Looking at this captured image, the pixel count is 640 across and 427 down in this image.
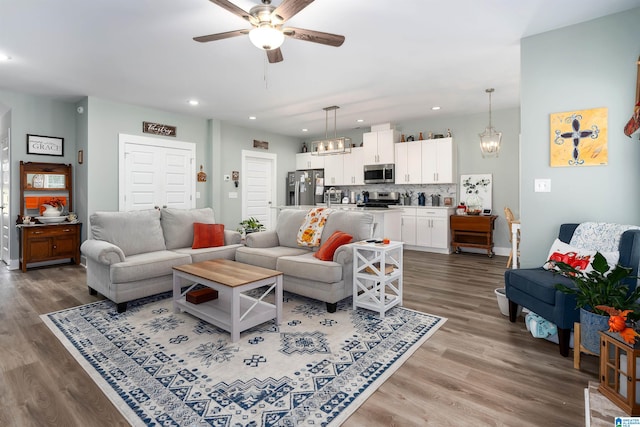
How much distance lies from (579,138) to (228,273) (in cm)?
330

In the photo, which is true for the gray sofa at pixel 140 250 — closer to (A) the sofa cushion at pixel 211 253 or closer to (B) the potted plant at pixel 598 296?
(A) the sofa cushion at pixel 211 253

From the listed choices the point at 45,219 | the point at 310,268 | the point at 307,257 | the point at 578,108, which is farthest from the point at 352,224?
the point at 45,219

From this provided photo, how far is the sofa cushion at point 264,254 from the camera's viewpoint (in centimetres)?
366

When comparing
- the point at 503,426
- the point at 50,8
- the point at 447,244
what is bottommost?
the point at 503,426

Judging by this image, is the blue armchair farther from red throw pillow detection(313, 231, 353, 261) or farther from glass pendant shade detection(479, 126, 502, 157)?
glass pendant shade detection(479, 126, 502, 157)

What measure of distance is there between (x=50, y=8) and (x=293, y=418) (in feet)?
11.7

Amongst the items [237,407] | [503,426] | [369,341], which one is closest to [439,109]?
[369,341]

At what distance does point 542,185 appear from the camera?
3.04m

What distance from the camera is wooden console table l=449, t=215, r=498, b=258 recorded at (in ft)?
19.1

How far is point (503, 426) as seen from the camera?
1621mm

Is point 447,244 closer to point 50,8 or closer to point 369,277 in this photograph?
point 369,277

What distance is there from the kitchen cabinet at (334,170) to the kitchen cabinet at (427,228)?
71.7 inches

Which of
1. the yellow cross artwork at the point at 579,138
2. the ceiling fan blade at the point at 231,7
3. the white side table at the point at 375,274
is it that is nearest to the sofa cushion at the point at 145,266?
the white side table at the point at 375,274

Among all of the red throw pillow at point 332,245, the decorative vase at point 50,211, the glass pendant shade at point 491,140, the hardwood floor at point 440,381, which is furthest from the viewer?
the decorative vase at point 50,211
